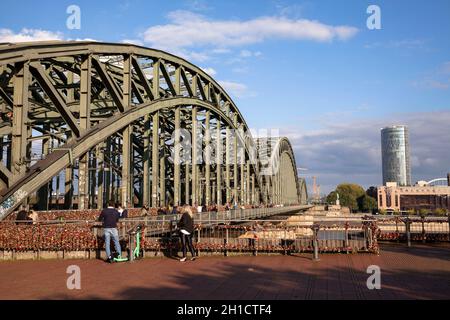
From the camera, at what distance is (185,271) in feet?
35.3

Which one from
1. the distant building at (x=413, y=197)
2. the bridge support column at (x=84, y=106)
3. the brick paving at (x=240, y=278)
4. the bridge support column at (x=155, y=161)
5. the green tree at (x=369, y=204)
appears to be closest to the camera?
the brick paving at (x=240, y=278)

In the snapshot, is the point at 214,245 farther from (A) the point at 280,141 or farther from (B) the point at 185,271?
(A) the point at 280,141

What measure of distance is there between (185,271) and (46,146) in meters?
24.1

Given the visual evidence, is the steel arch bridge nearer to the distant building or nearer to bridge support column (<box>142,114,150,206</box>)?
bridge support column (<box>142,114,150,206</box>)

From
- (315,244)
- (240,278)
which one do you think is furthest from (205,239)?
(240,278)

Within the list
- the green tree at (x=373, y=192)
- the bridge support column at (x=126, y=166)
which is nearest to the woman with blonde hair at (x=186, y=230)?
the bridge support column at (x=126, y=166)

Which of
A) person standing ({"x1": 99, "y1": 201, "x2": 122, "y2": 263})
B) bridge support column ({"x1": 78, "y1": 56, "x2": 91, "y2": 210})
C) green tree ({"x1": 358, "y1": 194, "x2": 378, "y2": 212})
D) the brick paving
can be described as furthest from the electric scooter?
green tree ({"x1": 358, "y1": 194, "x2": 378, "y2": 212})

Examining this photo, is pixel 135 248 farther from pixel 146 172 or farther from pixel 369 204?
pixel 369 204

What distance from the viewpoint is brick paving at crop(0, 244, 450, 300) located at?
8.19 metres

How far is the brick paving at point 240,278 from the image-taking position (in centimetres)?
819

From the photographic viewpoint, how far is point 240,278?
32.1 ft

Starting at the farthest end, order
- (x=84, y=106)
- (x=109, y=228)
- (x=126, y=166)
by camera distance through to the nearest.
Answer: (x=126, y=166)
(x=84, y=106)
(x=109, y=228)

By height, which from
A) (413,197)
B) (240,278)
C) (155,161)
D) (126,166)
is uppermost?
(155,161)

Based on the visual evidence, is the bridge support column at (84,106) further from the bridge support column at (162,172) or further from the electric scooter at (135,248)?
the bridge support column at (162,172)
